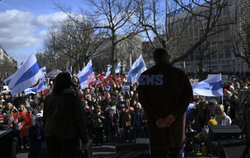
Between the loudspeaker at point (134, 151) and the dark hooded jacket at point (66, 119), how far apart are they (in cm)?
152

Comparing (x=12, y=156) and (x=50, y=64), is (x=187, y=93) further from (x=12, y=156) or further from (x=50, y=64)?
(x=50, y=64)

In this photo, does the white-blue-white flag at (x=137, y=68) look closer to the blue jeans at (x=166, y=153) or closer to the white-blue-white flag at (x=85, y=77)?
the white-blue-white flag at (x=85, y=77)

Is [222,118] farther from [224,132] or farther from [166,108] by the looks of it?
[166,108]

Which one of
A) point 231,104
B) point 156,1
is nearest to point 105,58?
point 156,1

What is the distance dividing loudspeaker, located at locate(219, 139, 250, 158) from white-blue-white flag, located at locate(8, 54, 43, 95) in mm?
6397

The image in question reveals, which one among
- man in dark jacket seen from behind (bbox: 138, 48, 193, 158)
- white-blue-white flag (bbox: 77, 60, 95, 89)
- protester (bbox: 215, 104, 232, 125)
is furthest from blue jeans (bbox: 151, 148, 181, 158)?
white-blue-white flag (bbox: 77, 60, 95, 89)

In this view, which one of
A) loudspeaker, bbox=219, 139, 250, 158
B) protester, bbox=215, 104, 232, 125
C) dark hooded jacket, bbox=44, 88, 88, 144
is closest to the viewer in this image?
dark hooded jacket, bbox=44, 88, 88, 144

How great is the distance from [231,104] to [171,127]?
9.21 metres

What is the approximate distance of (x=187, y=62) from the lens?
3012 inches

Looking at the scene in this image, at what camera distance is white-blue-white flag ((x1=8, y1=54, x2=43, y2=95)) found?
8.92 metres

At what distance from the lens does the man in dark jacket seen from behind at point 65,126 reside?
11.6 ft

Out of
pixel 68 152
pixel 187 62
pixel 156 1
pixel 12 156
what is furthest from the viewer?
pixel 187 62

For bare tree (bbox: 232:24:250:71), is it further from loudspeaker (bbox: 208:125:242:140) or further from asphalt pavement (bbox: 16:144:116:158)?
loudspeaker (bbox: 208:125:242:140)

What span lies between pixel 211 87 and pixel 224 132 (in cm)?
545
